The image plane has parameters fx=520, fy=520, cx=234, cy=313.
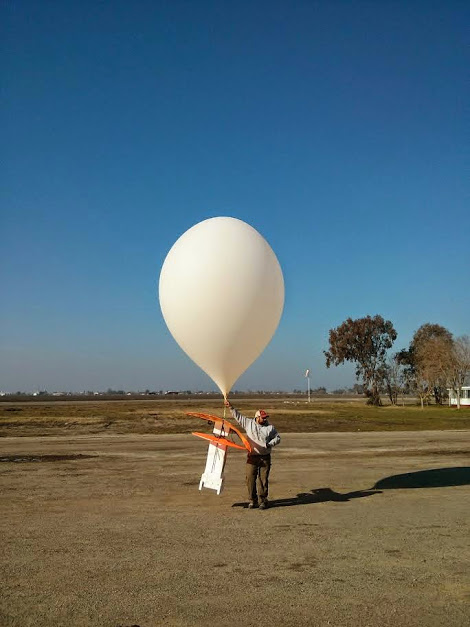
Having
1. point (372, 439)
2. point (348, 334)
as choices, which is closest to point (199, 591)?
point (372, 439)

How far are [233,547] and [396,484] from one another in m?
5.60

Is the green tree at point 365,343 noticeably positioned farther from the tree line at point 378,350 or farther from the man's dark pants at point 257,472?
the man's dark pants at point 257,472

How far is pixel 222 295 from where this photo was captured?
26.7 ft

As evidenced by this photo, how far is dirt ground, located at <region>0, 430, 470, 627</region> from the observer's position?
467 cm

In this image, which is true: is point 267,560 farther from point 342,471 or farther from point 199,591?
point 342,471

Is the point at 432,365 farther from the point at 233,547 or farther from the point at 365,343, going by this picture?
the point at 233,547

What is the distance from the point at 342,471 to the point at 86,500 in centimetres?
618

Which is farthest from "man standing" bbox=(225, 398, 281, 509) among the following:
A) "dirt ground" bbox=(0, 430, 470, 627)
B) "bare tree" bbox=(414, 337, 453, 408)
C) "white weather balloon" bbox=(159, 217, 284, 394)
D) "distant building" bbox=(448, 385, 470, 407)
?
"distant building" bbox=(448, 385, 470, 407)

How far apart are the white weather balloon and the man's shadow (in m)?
2.56

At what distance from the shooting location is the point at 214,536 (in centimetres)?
709

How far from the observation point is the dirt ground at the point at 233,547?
184 inches

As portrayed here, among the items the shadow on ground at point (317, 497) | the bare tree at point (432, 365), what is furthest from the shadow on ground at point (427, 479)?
the bare tree at point (432, 365)

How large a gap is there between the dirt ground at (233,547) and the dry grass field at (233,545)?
1.0 inches

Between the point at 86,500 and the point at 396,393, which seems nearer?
the point at 86,500
